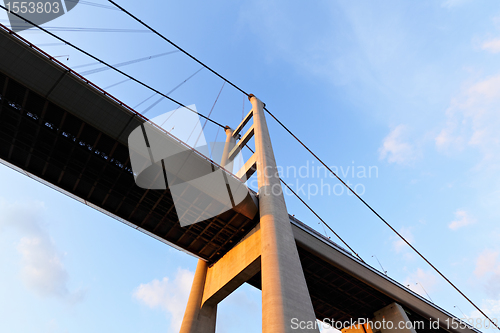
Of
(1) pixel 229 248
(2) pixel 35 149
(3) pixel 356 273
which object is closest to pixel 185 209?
(1) pixel 229 248

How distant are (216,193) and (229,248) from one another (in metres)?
6.93

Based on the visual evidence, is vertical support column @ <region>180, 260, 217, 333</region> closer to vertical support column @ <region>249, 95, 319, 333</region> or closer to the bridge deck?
the bridge deck

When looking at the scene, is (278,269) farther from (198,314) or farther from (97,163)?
(97,163)

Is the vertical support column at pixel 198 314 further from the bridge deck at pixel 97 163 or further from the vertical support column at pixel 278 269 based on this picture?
the vertical support column at pixel 278 269

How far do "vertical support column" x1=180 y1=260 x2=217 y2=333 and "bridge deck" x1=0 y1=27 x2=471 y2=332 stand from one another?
121 inches

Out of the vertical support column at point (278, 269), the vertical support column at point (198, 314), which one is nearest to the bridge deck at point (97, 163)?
the vertical support column at point (278, 269)

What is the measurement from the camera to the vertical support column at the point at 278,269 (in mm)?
19688

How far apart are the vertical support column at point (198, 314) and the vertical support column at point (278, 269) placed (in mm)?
9319

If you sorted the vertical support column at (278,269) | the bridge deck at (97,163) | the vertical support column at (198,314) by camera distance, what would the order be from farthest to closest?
the vertical support column at (198,314)
the bridge deck at (97,163)
the vertical support column at (278,269)

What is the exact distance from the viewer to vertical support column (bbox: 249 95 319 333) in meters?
19.7

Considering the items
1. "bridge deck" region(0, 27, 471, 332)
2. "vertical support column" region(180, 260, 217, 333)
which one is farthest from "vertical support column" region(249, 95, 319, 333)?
"vertical support column" region(180, 260, 217, 333)

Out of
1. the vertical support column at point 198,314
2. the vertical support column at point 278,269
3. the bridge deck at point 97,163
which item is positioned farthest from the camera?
the vertical support column at point 198,314

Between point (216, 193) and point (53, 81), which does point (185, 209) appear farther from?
point (53, 81)

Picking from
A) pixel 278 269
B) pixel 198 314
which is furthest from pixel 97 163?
pixel 278 269
